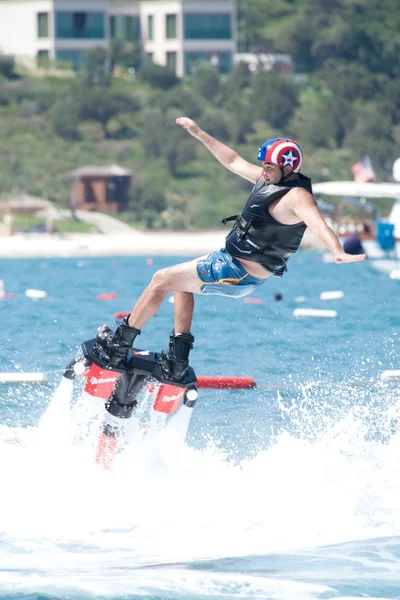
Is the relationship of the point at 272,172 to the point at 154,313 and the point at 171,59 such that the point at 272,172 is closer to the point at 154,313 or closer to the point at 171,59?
the point at 154,313

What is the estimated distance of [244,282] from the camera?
21.0ft

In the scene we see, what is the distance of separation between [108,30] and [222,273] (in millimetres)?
59956

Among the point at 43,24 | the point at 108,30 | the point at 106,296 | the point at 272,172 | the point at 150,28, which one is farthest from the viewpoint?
the point at 150,28

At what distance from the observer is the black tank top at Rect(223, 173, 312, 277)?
6.13 m

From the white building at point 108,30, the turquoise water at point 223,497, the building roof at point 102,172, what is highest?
the white building at point 108,30


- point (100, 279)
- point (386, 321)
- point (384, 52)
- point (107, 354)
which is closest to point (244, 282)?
point (107, 354)

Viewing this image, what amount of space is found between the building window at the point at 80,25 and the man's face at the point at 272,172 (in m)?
58.1

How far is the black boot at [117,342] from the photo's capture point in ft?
21.4

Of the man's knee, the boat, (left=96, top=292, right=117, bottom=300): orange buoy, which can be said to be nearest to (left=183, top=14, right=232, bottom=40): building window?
the boat

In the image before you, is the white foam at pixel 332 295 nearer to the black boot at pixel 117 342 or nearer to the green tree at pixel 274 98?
the black boot at pixel 117 342

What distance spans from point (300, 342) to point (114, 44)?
169 feet

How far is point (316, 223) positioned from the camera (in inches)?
226

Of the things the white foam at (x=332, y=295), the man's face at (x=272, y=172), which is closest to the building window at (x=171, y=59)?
the white foam at (x=332, y=295)

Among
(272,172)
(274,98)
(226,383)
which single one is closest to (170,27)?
(274,98)
